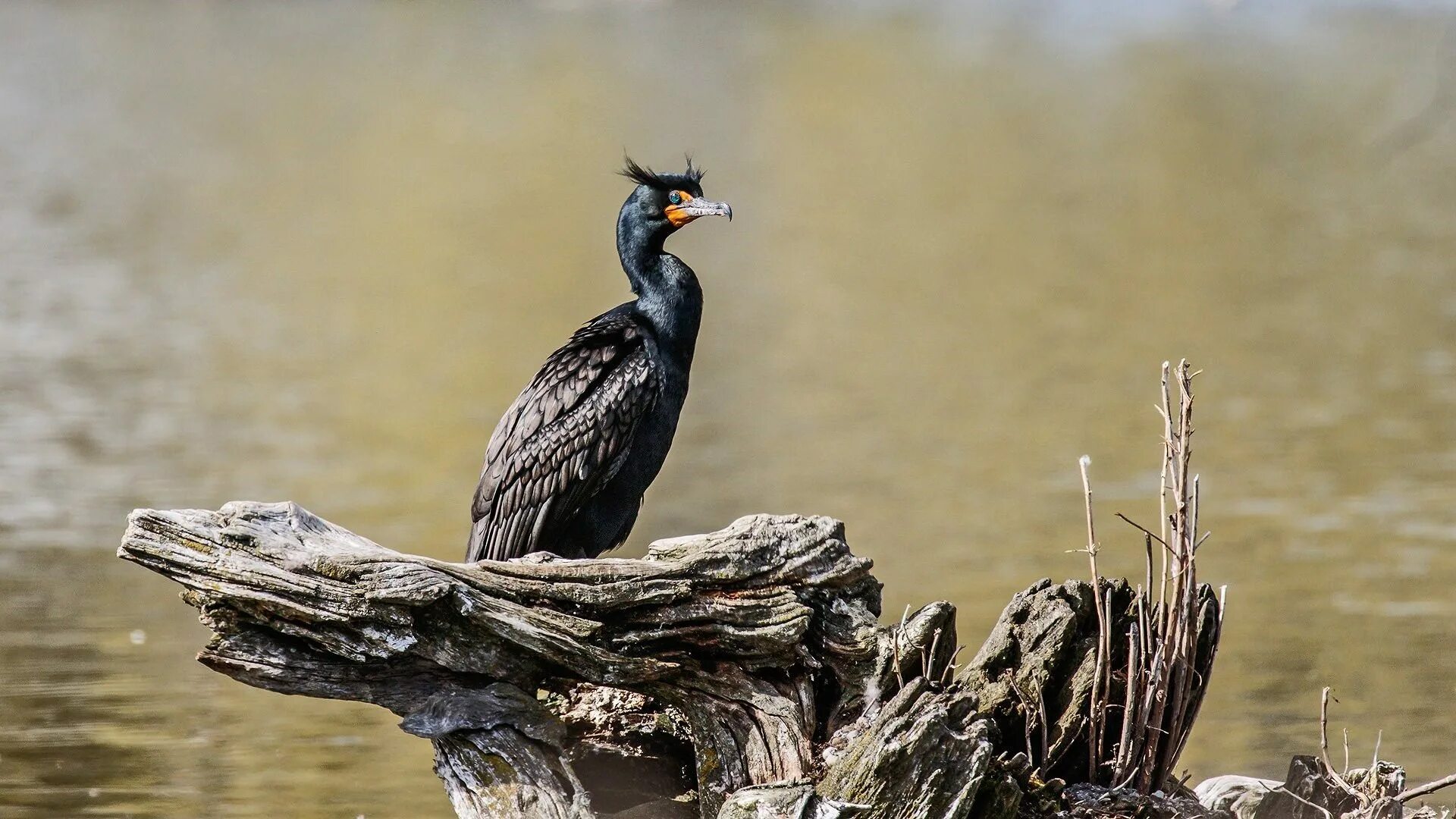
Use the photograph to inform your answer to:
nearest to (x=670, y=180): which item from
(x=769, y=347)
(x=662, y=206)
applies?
(x=662, y=206)

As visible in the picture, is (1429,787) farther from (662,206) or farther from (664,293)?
(662,206)

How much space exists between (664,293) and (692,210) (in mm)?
390

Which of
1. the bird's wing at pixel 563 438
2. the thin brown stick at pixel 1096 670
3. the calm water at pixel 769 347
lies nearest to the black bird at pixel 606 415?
the bird's wing at pixel 563 438

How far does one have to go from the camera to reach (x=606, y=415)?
7.16m

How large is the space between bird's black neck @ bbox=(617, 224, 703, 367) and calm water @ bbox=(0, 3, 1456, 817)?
3027 mm

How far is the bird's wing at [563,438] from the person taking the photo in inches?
282

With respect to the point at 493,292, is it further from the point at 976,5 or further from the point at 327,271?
the point at 976,5

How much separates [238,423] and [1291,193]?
23047mm

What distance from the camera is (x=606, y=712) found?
257 inches

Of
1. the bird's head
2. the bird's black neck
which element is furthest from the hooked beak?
the bird's black neck

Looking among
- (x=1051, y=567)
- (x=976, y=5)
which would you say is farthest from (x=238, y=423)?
(x=976, y=5)

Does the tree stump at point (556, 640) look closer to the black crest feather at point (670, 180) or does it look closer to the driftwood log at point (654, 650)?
the driftwood log at point (654, 650)

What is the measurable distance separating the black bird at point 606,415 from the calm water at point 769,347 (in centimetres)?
241

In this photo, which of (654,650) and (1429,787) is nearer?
(1429,787)
